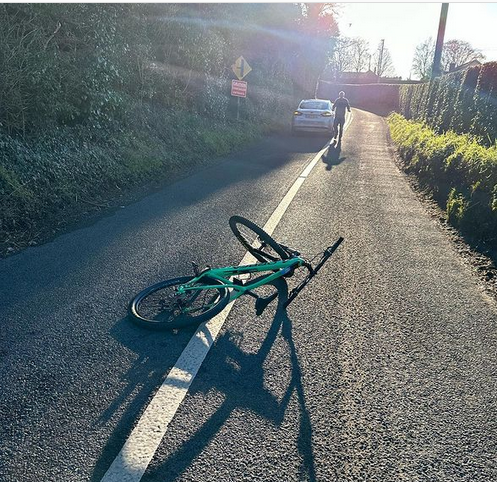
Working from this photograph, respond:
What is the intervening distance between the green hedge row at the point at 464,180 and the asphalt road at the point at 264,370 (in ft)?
2.39

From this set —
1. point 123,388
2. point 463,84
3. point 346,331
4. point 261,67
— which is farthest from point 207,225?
point 261,67

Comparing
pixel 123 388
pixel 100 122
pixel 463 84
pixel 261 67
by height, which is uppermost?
pixel 261 67

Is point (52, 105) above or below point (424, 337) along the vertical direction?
above

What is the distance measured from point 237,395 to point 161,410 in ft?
1.56

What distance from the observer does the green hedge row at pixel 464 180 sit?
5898 millimetres

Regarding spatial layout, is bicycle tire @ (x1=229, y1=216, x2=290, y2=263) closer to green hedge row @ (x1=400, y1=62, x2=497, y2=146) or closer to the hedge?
green hedge row @ (x1=400, y1=62, x2=497, y2=146)

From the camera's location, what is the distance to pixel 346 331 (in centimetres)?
342

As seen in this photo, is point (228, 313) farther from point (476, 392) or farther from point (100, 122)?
point (100, 122)

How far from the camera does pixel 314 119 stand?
18578mm

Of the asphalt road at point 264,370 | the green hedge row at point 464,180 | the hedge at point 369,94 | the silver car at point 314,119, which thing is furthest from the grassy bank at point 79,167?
the hedge at point 369,94

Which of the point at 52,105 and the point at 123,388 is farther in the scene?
the point at 52,105

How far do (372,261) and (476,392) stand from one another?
2.35 meters

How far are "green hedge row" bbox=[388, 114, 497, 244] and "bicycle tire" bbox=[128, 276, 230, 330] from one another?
3.97 metres

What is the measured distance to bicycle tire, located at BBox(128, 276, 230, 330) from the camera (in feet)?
11.0
